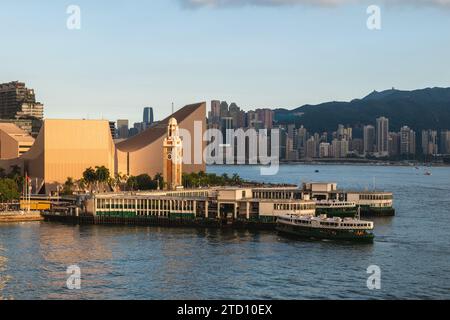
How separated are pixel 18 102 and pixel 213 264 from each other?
320ft

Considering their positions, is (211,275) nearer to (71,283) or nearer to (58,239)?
(71,283)

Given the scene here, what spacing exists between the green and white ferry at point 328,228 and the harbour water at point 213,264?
82 cm

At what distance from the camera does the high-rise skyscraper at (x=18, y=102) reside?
11519 centimetres

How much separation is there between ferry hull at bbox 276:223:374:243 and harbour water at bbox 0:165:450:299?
2.33 feet

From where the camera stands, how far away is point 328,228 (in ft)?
115

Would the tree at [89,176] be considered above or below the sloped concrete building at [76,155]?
below

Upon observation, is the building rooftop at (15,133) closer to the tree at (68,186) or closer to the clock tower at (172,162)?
the tree at (68,186)

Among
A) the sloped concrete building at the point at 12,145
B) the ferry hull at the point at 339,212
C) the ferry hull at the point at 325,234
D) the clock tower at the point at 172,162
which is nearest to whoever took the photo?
the ferry hull at the point at 325,234

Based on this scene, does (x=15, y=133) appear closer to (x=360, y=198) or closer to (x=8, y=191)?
(x=8, y=191)

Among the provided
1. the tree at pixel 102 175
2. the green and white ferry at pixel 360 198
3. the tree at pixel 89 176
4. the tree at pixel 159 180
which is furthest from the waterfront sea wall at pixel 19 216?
the green and white ferry at pixel 360 198

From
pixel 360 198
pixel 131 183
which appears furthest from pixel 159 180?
pixel 360 198
